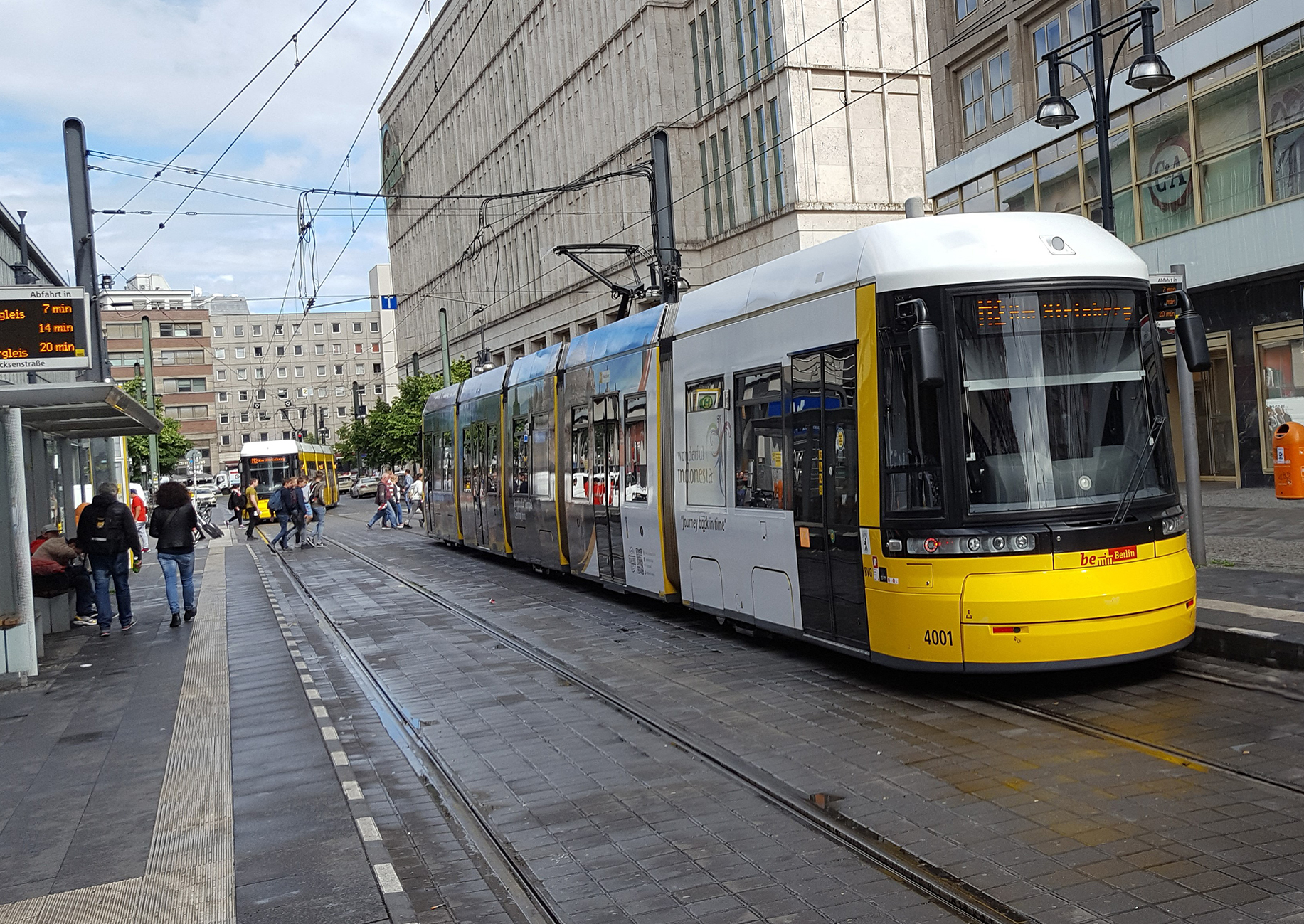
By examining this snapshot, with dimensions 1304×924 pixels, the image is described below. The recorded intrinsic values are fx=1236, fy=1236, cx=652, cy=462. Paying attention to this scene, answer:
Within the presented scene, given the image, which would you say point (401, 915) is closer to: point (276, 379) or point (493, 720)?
point (493, 720)

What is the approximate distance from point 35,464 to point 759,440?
10.5 m

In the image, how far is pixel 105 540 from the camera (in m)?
14.8

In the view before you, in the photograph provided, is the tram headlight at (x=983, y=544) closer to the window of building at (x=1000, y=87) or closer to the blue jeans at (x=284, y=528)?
the window of building at (x=1000, y=87)

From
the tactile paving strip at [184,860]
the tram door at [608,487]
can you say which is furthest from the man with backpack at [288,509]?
the tactile paving strip at [184,860]

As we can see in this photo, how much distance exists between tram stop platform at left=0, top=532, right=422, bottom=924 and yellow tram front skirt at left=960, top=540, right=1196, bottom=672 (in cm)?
376

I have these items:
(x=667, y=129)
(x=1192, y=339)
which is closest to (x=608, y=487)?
(x=1192, y=339)

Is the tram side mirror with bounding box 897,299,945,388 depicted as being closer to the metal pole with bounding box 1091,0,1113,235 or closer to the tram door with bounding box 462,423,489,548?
the metal pole with bounding box 1091,0,1113,235

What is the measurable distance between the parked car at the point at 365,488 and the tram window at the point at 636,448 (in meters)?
68.2

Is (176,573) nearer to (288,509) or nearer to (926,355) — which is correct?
(926,355)

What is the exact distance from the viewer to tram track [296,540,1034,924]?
471 centimetres

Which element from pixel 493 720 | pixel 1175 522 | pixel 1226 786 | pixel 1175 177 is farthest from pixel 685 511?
pixel 1175 177

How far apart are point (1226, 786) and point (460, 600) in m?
11.7

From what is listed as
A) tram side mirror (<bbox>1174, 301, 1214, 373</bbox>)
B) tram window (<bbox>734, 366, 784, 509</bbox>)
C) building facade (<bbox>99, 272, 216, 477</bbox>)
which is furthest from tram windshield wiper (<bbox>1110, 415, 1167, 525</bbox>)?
building facade (<bbox>99, 272, 216, 477</bbox>)

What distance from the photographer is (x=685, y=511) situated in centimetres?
1192
